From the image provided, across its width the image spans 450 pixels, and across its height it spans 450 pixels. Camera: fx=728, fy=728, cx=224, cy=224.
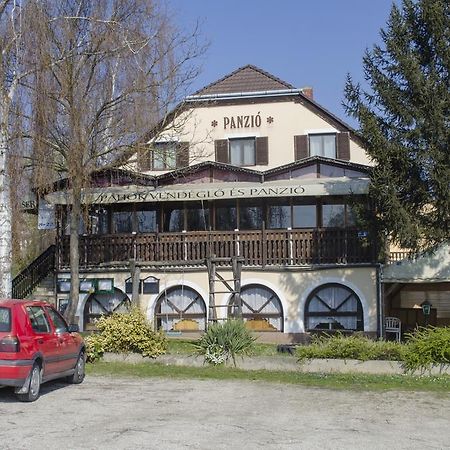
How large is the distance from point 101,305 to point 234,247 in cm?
494

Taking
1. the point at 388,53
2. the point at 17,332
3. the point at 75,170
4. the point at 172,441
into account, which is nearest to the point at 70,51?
the point at 75,170

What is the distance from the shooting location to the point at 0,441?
799 cm

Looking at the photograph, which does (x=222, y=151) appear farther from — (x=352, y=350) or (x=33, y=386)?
(x=33, y=386)

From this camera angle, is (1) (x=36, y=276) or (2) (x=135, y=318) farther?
(1) (x=36, y=276)

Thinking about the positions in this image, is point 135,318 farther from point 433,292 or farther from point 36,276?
point 433,292

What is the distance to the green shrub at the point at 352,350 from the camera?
14.5m

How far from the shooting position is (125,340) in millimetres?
16016

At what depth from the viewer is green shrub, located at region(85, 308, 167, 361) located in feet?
52.3

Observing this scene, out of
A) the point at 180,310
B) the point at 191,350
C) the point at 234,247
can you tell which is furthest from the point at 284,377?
the point at 180,310

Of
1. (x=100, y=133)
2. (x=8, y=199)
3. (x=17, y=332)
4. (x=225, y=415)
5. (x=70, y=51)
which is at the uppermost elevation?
(x=70, y=51)

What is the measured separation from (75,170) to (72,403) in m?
8.23

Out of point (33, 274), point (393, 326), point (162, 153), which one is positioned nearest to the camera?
point (162, 153)

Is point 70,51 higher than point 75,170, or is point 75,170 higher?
point 70,51

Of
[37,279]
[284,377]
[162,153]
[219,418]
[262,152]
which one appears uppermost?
[262,152]
